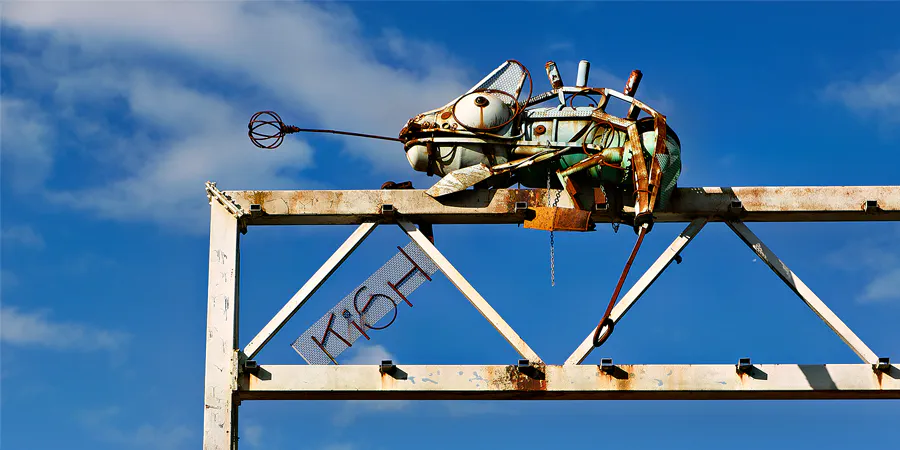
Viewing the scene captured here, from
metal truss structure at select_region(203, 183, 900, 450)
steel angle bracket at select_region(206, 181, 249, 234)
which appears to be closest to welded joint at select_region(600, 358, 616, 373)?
metal truss structure at select_region(203, 183, 900, 450)

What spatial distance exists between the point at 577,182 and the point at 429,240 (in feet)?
5.64

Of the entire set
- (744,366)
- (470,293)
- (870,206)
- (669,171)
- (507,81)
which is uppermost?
(507,81)

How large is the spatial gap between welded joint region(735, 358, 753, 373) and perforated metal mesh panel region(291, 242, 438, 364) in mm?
3429

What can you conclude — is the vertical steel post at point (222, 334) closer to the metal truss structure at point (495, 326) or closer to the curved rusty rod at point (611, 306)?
the metal truss structure at point (495, 326)

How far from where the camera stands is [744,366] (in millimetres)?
15844

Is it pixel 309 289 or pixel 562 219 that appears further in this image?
pixel 309 289

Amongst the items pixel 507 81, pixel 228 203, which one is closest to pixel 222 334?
pixel 228 203

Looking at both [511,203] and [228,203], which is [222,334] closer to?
[228,203]

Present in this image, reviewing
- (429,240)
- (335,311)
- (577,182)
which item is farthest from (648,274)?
(335,311)

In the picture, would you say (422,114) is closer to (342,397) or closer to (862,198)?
(342,397)

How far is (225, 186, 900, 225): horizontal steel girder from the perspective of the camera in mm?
16609

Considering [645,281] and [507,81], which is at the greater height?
[507,81]

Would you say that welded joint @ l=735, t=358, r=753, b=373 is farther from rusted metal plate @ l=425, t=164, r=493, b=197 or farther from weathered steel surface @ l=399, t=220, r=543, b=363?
rusted metal plate @ l=425, t=164, r=493, b=197

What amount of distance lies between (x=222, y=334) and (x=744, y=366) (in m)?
5.35
